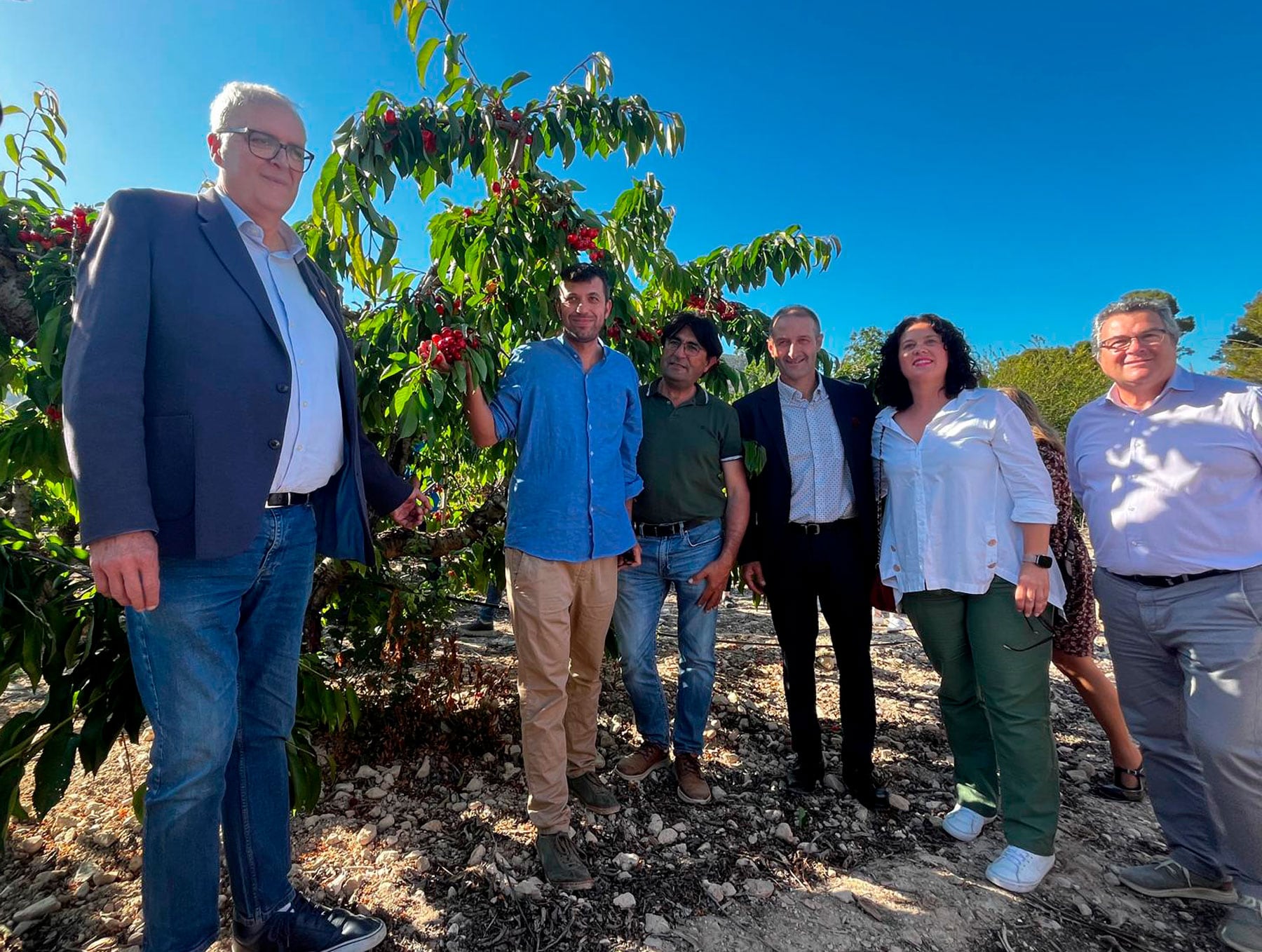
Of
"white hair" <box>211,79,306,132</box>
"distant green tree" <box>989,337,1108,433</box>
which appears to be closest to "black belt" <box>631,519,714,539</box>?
"white hair" <box>211,79,306,132</box>

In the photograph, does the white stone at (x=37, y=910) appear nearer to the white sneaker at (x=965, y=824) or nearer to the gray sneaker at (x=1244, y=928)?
the white sneaker at (x=965, y=824)

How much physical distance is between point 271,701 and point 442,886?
941 mm

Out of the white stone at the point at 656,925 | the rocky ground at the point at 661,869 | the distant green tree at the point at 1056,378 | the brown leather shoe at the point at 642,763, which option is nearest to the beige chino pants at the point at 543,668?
the rocky ground at the point at 661,869

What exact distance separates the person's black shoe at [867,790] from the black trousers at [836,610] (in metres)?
0.02

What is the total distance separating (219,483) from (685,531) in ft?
6.00

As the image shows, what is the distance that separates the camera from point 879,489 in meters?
2.89

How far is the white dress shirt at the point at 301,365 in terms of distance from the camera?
5.88 ft

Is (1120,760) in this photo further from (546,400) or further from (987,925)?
(546,400)

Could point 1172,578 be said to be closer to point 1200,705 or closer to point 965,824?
point 1200,705

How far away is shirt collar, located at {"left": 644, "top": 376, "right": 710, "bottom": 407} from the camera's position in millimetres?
2971

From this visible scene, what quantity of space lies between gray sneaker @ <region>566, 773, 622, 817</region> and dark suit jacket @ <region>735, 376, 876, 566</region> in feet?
A: 3.87

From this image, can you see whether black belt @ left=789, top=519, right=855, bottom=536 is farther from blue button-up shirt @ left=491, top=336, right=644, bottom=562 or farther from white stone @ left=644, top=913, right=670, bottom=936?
white stone @ left=644, top=913, right=670, bottom=936

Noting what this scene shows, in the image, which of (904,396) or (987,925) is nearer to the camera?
(987,925)

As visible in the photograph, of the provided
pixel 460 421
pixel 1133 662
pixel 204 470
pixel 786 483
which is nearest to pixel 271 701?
pixel 204 470
